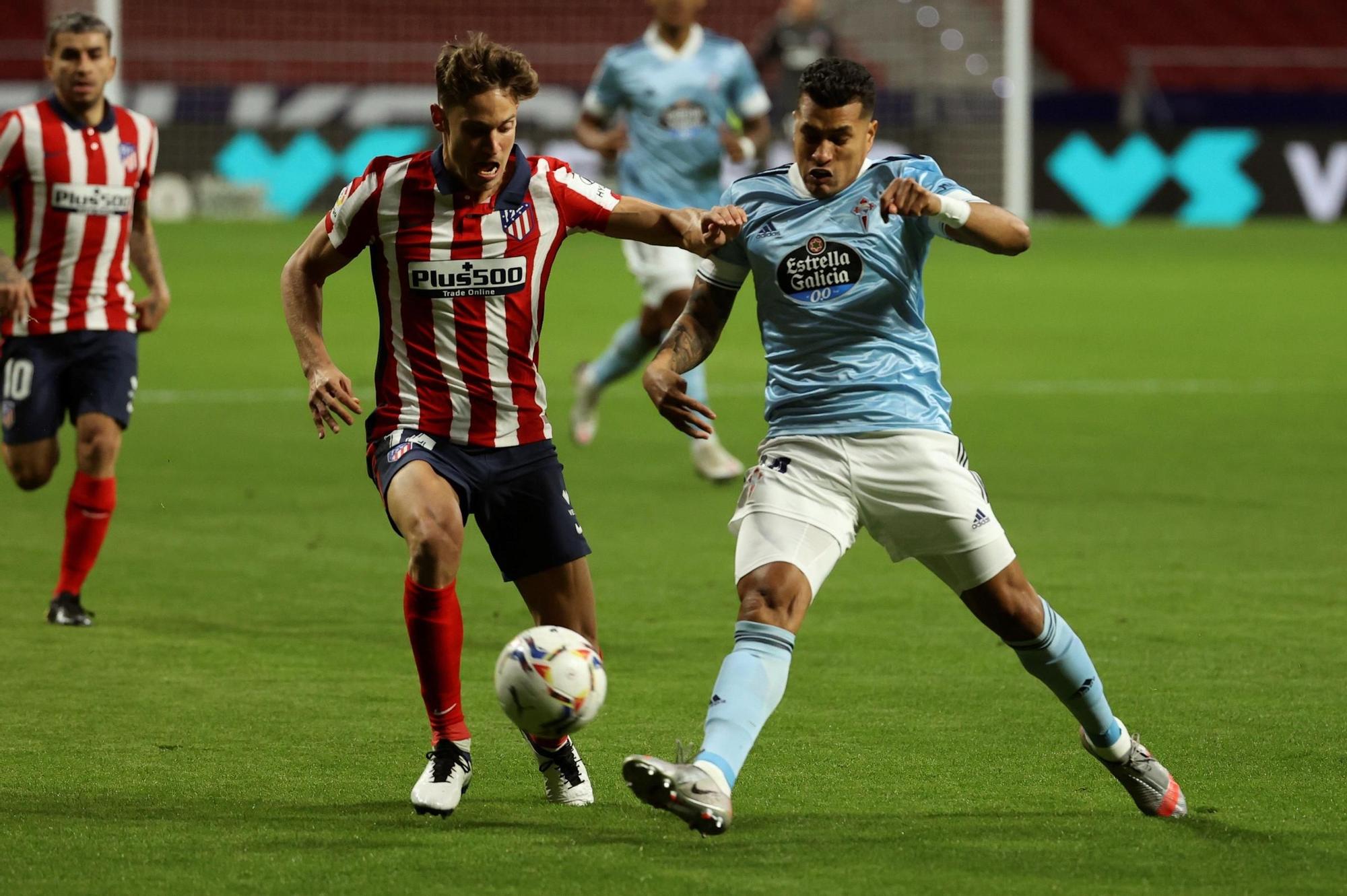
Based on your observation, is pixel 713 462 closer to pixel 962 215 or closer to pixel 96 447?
pixel 96 447

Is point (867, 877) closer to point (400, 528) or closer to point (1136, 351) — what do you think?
point (400, 528)

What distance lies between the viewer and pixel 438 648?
5039 mm

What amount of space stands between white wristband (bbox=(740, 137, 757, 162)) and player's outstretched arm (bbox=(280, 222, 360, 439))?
6.66 metres

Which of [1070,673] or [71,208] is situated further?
[71,208]

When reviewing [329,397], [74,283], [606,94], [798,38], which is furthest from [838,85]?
[798,38]

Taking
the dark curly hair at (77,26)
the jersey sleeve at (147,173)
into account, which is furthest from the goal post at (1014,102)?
the dark curly hair at (77,26)

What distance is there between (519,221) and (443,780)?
1389 mm

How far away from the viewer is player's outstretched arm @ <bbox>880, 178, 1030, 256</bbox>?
15.3 feet

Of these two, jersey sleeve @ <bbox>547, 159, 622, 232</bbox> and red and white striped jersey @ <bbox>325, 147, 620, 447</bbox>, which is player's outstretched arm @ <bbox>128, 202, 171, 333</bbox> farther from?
jersey sleeve @ <bbox>547, 159, 622, 232</bbox>

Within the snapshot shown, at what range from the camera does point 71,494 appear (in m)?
7.65

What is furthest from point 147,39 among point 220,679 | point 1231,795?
point 1231,795

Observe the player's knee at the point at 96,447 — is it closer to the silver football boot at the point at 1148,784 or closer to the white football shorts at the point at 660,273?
the silver football boot at the point at 1148,784

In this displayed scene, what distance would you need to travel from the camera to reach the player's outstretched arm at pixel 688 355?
4977 millimetres

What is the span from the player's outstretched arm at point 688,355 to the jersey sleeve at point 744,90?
6.71 meters
